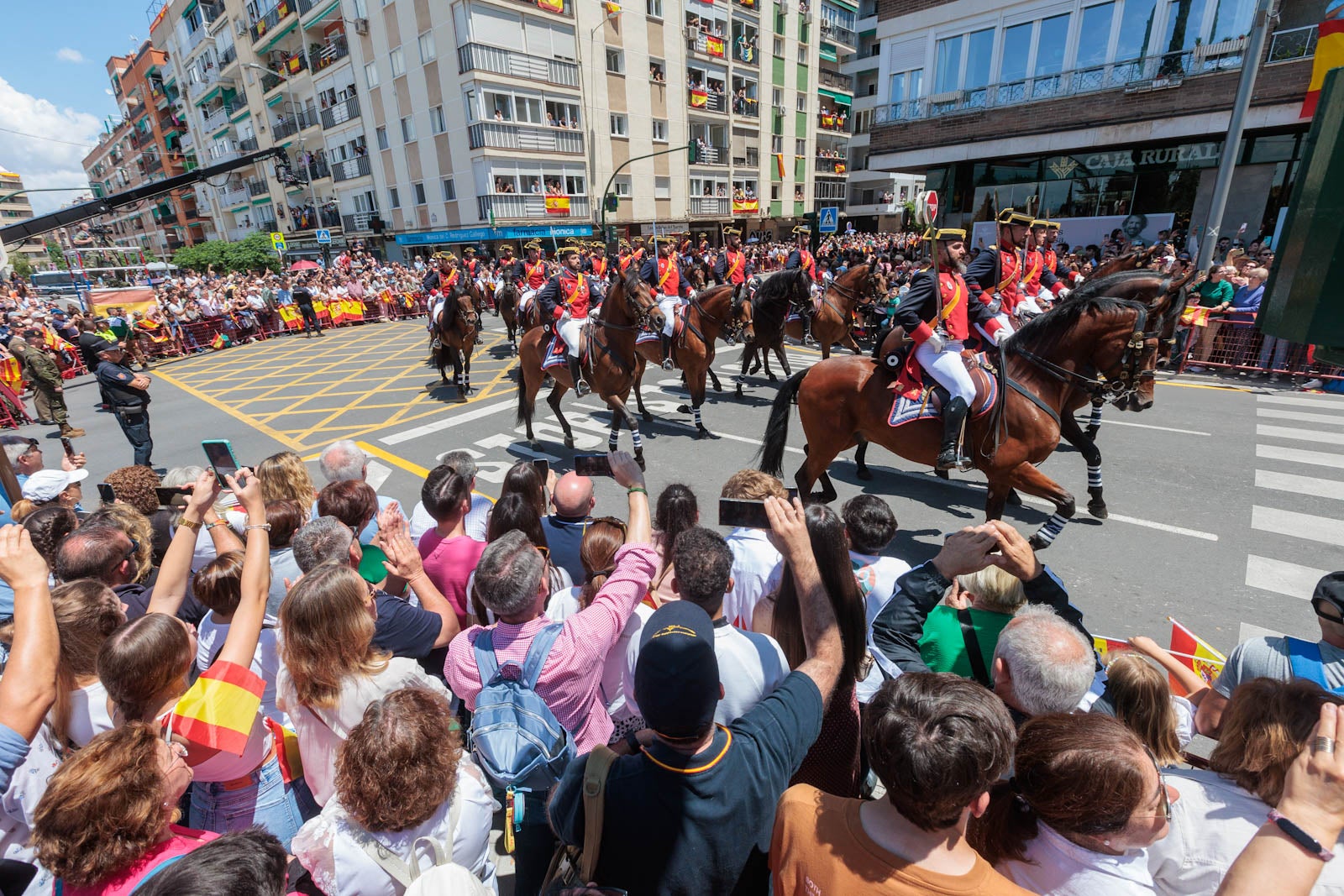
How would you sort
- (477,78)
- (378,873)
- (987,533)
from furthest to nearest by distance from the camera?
(477,78)
(987,533)
(378,873)

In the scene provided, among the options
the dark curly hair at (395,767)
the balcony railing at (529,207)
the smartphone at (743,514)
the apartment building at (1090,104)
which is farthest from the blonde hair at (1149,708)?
the balcony railing at (529,207)

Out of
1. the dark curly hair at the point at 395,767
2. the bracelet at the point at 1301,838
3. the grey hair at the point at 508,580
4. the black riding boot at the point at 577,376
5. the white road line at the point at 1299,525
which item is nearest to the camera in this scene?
the bracelet at the point at 1301,838

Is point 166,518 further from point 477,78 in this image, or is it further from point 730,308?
point 477,78

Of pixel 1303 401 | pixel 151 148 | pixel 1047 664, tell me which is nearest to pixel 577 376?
pixel 1047 664

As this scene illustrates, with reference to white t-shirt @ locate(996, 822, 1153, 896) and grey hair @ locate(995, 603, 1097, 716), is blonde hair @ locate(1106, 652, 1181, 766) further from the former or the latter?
white t-shirt @ locate(996, 822, 1153, 896)

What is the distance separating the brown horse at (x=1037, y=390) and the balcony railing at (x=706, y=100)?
3774cm

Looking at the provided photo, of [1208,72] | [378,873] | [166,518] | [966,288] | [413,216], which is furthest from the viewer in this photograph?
[413,216]

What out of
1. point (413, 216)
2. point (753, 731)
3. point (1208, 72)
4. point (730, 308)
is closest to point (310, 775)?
point (753, 731)

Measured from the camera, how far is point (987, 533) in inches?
87.7

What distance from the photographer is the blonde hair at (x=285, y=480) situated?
4570 millimetres

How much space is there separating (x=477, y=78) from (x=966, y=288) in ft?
100

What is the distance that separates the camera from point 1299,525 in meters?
5.77

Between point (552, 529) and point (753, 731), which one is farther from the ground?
point (753, 731)

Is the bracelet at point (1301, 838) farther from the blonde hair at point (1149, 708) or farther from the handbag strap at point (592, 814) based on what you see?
the handbag strap at point (592, 814)
